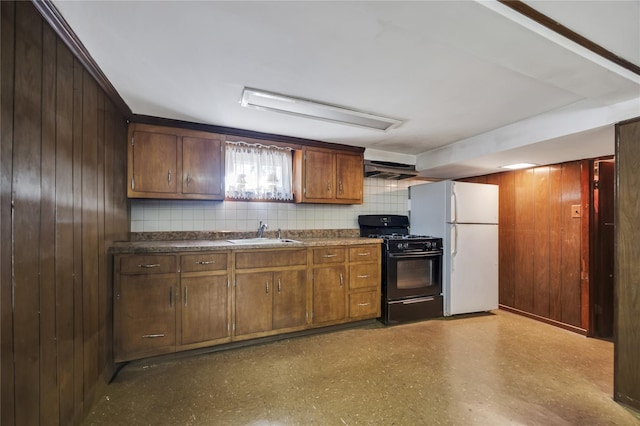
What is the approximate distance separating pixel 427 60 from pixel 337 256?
78.2 inches

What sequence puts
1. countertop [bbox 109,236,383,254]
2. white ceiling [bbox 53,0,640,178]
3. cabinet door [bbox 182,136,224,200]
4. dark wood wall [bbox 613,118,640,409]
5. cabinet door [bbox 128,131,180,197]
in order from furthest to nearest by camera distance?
cabinet door [bbox 182,136,224,200]
cabinet door [bbox 128,131,180,197]
countertop [bbox 109,236,383,254]
dark wood wall [bbox 613,118,640,409]
white ceiling [bbox 53,0,640,178]

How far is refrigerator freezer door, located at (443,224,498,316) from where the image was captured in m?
3.40

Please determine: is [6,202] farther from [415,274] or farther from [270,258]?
[415,274]

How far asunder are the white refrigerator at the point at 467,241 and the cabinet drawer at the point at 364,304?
948 millimetres

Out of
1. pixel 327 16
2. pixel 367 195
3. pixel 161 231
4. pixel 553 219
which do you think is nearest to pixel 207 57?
pixel 327 16

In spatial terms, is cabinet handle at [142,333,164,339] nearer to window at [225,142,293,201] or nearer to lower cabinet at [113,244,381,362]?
lower cabinet at [113,244,381,362]

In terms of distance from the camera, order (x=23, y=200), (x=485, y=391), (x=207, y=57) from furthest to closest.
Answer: (x=485, y=391)
(x=207, y=57)
(x=23, y=200)

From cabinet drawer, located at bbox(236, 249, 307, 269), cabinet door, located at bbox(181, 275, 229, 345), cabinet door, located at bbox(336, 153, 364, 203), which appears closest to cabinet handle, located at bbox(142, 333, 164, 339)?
cabinet door, located at bbox(181, 275, 229, 345)

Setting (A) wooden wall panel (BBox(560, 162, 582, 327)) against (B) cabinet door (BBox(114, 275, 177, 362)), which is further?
(A) wooden wall panel (BBox(560, 162, 582, 327))

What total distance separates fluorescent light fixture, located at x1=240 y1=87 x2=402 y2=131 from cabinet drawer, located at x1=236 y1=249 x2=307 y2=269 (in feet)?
4.24

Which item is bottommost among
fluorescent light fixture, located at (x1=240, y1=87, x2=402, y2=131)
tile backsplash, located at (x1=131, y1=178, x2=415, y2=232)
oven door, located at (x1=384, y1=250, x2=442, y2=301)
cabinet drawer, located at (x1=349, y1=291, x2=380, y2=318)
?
cabinet drawer, located at (x1=349, y1=291, x2=380, y2=318)

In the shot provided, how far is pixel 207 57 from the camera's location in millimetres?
1613

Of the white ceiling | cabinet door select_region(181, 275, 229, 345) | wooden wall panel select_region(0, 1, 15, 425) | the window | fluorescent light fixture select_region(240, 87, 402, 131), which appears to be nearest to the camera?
wooden wall panel select_region(0, 1, 15, 425)

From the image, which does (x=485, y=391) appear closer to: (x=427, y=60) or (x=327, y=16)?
(x=427, y=60)
